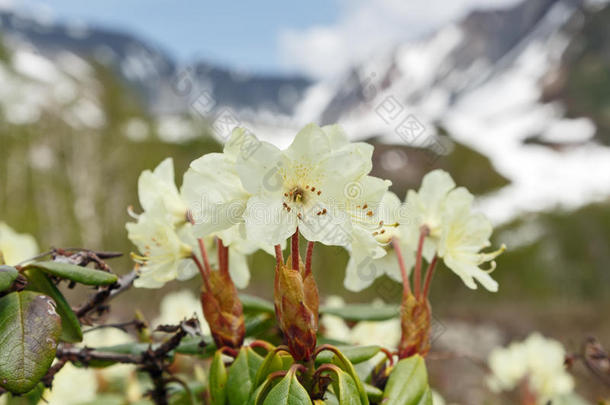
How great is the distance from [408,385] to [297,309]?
333 mm

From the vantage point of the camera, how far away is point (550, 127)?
63.5m

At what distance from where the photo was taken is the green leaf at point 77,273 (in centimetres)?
114

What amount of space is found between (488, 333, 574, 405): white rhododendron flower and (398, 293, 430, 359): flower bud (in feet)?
6.49

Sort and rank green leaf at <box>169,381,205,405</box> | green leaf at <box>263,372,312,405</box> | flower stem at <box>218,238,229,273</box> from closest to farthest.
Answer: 1. green leaf at <box>263,372,312,405</box>
2. flower stem at <box>218,238,229,273</box>
3. green leaf at <box>169,381,205,405</box>

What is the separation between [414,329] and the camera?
1321mm

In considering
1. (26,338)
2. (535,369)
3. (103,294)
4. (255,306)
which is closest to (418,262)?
(255,306)

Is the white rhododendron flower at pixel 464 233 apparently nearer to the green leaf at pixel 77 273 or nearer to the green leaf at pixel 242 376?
the green leaf at pixel 242 376

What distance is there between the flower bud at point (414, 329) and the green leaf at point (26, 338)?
742 millimetres

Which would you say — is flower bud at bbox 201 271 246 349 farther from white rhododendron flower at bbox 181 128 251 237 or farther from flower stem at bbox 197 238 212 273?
white rhododendron flower at bbox 181 128 251 237

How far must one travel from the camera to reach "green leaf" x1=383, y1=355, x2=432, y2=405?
3.83 ft

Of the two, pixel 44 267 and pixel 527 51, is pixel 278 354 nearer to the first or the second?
pixel 44 267

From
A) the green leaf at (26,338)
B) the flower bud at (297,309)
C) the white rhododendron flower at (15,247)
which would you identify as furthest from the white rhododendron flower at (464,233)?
the white rhododendron flower at (15,247)

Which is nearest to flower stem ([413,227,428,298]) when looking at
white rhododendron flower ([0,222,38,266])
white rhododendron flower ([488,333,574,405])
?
white rhododendron flower ([0,222,38,266])

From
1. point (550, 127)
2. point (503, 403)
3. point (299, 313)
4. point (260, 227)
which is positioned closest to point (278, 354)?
point (299, 313)
